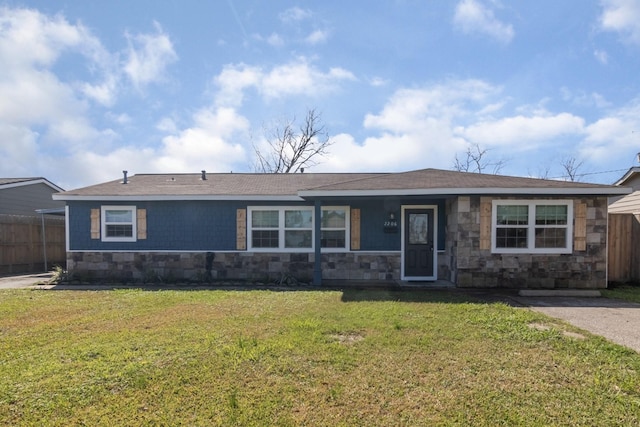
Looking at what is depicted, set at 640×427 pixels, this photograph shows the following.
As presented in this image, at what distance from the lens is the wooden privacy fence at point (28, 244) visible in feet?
40.2

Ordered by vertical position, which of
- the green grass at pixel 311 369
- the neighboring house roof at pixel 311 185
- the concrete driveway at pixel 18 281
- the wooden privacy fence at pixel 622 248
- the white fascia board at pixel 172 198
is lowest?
the concrete driveway at pixel 18 281

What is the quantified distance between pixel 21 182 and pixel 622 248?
2254cm

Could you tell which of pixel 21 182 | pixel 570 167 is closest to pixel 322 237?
pixel 21 182

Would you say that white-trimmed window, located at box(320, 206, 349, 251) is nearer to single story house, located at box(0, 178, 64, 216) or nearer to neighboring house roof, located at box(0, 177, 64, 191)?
single story house, located at box(0, 178, 64, 216)

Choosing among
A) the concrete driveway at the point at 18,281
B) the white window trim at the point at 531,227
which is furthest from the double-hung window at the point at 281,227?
the concrete driveway at the point at 18,281

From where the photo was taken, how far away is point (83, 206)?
10219 millimetres

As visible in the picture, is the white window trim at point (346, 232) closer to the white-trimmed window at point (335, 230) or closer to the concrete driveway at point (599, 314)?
the white-trimmed window at point (335, 230)

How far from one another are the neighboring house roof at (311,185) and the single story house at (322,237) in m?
0.05

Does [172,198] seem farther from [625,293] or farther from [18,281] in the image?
[625,293]

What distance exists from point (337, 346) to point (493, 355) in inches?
71.3

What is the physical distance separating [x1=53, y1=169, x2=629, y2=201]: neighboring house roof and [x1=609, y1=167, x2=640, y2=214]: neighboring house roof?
430cm

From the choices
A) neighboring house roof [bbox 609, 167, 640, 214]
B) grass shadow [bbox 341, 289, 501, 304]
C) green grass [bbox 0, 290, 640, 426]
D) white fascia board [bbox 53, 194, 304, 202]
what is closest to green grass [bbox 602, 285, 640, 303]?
grass shadow [bbox 341, 289, 501, 304]

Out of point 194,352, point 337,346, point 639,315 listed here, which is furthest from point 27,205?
point 639,315

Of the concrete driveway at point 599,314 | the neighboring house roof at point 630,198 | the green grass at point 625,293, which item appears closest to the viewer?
the concrete driveway at point 599,314
